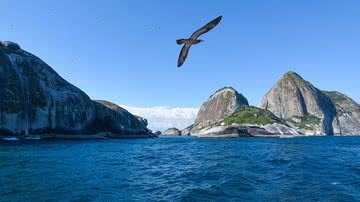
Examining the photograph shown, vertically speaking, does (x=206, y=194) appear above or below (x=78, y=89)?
below

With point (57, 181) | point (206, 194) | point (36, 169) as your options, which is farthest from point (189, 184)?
point (36, 169)

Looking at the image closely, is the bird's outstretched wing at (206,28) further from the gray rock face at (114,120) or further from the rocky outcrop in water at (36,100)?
the gray rock face at (114,120)

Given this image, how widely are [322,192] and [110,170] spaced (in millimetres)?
18161

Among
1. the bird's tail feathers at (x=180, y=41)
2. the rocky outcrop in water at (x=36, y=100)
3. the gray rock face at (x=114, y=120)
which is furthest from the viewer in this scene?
the gray rock face at (x=114, y=120)

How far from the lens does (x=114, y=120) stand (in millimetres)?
152000

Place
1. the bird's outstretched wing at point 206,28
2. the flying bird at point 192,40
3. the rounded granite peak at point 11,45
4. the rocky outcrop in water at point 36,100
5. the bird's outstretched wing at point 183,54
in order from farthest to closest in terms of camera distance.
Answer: the rounded granite peak at point 11,45, the rocky outcrop in water at point 36,100, the bird's outstretched wing at point 183,54, the flying bird at point 192,40, the bird's outstretched wing at point 206,28

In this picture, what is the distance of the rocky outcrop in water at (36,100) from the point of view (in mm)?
96438

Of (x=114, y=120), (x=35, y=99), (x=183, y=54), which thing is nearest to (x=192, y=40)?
(x=183, y=54)

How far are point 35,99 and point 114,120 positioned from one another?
4896cm

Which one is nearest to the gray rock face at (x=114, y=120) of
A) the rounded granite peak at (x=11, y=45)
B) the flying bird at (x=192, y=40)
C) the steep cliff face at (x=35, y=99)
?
the steep cliff face at (x=35, y=99)

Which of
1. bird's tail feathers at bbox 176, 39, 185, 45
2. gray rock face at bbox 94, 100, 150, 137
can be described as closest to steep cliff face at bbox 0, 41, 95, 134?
gray rock face at bbox 94, 100, 150, 137

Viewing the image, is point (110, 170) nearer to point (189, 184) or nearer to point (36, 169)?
point (36, 169)

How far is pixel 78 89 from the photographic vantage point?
13688 cm

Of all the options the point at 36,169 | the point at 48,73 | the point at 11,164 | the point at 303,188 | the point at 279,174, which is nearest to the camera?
the point at 303,188
